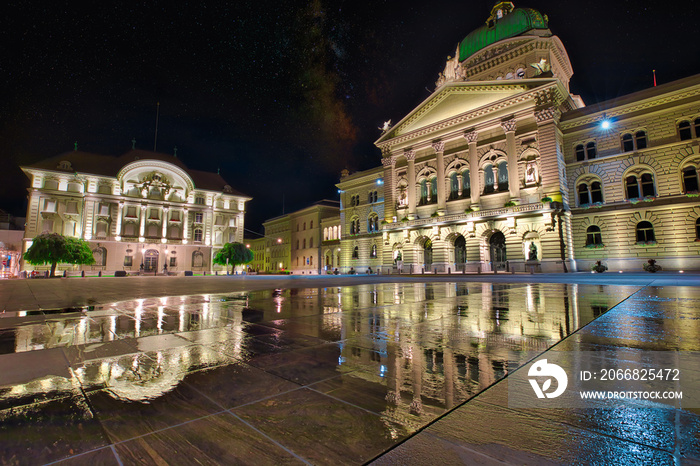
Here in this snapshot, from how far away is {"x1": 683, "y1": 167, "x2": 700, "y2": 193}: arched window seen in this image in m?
24.3

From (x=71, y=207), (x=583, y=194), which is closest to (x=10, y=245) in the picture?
(x=71, y=207)

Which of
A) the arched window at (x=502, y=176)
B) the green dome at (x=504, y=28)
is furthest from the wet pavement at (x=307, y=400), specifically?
the green dome at (x=504, y=28)

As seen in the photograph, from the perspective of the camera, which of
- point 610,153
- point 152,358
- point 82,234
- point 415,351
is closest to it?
point 152,358

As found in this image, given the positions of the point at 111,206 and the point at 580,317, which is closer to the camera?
the point at 580,317

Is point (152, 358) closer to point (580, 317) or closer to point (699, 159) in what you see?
point (580, 317)

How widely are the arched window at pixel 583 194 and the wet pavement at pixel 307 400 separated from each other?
30.1 m

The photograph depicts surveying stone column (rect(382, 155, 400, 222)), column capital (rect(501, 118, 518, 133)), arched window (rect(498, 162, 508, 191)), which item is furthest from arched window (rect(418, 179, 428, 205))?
column capital (rect(501, 118, 518, 133))

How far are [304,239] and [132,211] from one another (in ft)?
94.3

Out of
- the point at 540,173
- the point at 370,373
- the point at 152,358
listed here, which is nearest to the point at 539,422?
the point at 370,373

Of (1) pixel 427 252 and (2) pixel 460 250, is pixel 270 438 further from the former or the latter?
(1) pixel 427 252

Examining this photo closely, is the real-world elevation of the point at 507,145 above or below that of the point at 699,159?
above

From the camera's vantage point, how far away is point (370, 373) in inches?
103

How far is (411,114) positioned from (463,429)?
131 feet

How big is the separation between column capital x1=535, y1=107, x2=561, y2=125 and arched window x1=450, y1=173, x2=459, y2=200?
365 inches
